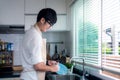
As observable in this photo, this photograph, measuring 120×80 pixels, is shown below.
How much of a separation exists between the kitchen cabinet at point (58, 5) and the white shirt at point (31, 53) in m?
1.55

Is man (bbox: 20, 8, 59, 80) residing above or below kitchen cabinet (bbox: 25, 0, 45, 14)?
below

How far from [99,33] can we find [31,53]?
772mm

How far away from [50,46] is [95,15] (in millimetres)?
1451

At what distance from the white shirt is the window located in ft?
1.99

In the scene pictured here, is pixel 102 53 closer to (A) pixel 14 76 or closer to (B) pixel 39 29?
(B) pixel 39 29

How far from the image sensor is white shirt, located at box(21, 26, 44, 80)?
5.08ft

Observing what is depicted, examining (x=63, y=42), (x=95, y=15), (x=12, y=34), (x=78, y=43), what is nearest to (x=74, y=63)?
(x=78, y=43)

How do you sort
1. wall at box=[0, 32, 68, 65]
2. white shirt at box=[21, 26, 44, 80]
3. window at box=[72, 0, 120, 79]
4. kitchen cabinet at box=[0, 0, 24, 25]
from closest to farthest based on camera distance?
white shirt at box=[21, 26, 44, 80]
window at box=[72, 0, 120, 79]
kitchen cabinet at box=[0, 0, 24, 25]
wall at box=[0, 32, 68, 65]

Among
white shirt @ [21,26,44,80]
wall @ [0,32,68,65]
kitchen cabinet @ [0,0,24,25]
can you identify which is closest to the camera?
white shirt @ [21,26,44,80]

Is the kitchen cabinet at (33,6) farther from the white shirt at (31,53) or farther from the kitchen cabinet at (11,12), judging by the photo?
the white shirt at (31,53)

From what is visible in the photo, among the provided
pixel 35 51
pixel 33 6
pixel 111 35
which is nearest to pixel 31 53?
pixel 35 51

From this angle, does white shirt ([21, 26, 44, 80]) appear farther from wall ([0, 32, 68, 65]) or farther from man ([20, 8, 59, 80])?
wall ([0, 32, 68, 65])

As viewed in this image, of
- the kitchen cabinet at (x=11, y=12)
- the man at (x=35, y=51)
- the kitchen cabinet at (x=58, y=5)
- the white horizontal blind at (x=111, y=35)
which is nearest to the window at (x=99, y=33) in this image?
the white horizontal blind at (x=111, y=35)

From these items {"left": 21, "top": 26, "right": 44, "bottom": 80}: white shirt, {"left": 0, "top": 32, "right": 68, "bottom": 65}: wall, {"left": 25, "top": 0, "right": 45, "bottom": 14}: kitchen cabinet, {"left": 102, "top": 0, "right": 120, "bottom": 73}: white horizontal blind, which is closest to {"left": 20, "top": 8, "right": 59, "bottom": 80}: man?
{"left": 21, "top": 26, "right": 44, "bottom": 80}: white shirt
